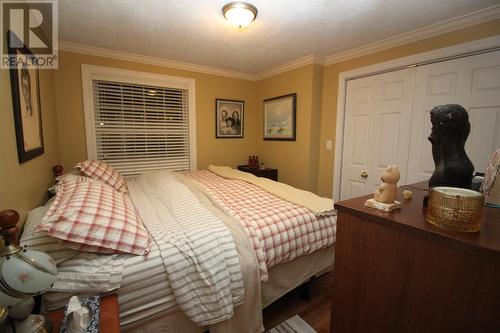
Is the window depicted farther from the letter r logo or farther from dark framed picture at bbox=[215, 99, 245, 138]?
the letter r logo

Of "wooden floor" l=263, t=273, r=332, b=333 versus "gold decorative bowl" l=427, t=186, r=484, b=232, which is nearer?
"gold decorative bowl" l=427, t=186, r=484, b=232

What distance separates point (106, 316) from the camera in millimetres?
898

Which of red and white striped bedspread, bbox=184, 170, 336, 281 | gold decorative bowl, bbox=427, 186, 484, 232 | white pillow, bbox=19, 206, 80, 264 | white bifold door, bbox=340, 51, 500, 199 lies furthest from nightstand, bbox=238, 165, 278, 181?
gold decorative bowl, bbox=427, 186, 484, 232

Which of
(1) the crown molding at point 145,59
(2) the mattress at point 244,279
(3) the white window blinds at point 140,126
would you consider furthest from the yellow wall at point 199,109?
(2) the mattress at point 244,279

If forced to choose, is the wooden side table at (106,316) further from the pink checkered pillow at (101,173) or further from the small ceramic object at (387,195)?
the pink checkered pillow at (101,173)

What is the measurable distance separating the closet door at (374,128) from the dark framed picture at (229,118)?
5.77 feet

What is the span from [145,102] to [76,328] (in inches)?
116

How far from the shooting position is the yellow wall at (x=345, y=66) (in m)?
1.99

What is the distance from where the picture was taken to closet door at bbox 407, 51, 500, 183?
193cm

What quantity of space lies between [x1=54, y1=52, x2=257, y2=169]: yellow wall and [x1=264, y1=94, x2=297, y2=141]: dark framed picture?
0.36m

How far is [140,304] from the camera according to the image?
108 cm

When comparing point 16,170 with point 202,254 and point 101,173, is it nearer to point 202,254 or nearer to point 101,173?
point 101,173

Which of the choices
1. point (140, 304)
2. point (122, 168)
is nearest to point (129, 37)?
point (122, 168)

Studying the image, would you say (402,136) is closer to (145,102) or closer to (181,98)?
(181,98)
